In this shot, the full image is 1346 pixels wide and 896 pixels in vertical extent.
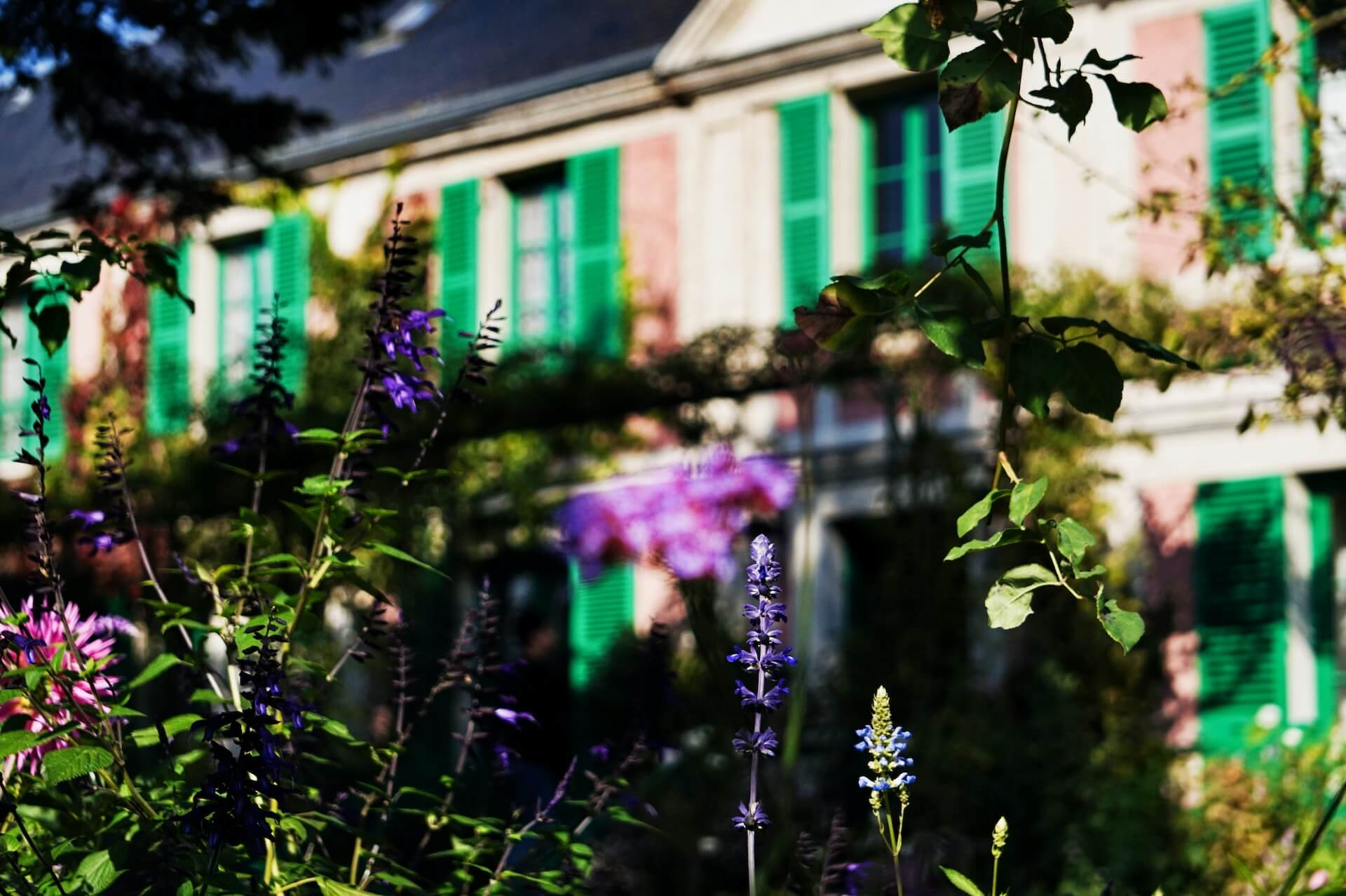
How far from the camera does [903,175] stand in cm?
1205

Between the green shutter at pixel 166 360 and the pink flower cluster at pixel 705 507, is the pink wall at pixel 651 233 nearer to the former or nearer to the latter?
the green shutter at pixel 166 360

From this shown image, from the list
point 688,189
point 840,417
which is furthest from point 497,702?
point 688,189

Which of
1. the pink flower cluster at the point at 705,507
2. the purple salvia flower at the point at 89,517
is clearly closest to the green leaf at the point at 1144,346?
the purple salvia flower at the point at 89,517

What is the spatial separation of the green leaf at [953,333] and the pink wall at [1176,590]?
794 cm

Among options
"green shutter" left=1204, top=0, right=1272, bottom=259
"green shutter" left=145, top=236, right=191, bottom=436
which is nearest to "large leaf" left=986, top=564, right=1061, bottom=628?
"green shutter" left=1204, top=0, right=1272, bottom=259

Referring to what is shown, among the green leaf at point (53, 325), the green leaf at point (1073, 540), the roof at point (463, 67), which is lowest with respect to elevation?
the green leaf at point (1073, 540)

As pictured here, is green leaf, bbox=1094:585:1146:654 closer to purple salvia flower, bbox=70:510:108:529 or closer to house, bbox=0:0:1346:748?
purple salvia flower, bbox=70:510:108:529

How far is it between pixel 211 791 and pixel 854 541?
32.8 ft

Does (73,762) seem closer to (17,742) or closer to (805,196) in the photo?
(17,742)

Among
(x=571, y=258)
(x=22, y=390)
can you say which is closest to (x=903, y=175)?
(x=571, y=258)

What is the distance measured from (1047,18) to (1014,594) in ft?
2.24

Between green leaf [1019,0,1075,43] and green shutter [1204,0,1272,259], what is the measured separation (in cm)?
849

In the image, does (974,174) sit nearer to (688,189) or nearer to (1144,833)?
(688,189)

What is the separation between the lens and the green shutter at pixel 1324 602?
9.82 metres
